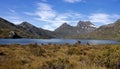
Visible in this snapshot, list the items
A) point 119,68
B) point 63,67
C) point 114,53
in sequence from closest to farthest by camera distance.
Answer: point 63,67 → point 119,68 → point 114,53

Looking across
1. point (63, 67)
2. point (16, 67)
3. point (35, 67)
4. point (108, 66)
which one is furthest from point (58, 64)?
point (108, 66)


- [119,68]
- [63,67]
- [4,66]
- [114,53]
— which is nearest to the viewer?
[4,66]

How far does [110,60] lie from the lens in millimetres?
12109

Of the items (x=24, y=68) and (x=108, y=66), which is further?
(x=108, y=66)

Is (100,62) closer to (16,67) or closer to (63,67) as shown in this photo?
(63,67)

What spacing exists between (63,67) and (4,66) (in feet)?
9.47

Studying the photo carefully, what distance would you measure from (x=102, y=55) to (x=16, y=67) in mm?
5669

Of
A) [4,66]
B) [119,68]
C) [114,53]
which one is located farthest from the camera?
[114,53]

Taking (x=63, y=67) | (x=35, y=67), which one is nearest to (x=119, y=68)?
(x=63, y=67)

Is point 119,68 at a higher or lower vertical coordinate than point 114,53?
lower

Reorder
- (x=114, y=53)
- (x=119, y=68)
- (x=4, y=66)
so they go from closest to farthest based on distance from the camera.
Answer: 1. (x=4, y=66)
2. (x=119, y=68)
3. (x=114, y=53)

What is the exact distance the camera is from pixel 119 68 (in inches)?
452

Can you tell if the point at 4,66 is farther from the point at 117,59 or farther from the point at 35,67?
the point at 117,59

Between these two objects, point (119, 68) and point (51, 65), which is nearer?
point (51, 65)
